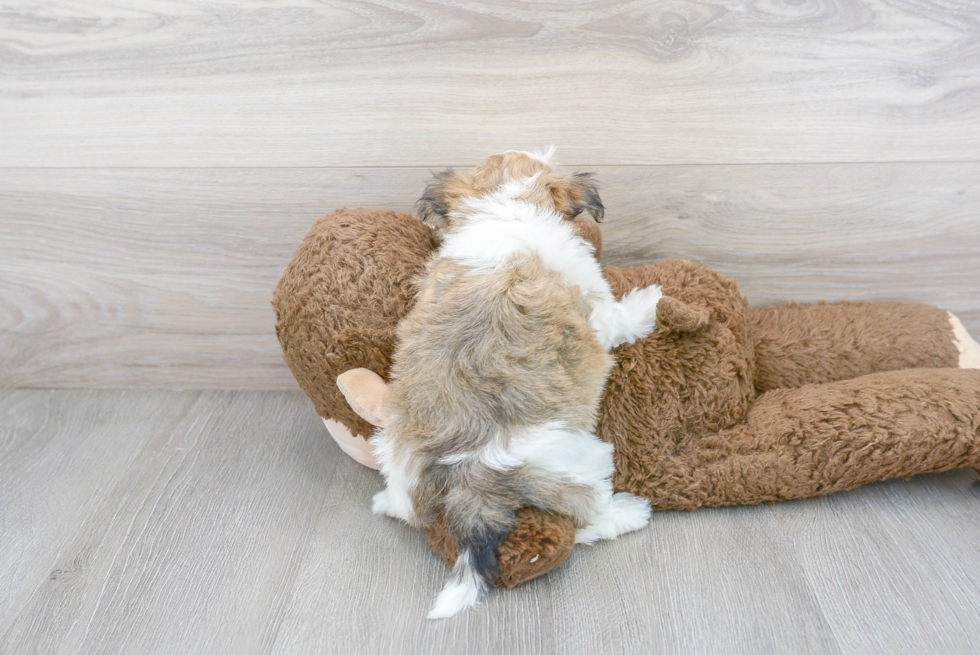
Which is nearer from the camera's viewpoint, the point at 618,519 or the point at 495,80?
the point at 618,519

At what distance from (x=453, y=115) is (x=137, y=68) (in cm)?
67

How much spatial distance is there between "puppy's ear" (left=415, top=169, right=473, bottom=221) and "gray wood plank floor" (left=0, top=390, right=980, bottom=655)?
586mm

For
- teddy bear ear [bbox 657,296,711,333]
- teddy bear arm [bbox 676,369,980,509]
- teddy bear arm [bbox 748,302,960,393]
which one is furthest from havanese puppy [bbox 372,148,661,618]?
teddy bear arm [bbox 748,302,960,393]

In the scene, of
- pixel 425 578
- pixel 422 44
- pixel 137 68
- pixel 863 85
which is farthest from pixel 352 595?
pixel 863 85

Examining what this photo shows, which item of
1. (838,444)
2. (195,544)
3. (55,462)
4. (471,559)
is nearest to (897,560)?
(838,444)

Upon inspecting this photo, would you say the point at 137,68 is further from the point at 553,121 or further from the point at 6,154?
the point at 553,121

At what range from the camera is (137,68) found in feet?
4.55

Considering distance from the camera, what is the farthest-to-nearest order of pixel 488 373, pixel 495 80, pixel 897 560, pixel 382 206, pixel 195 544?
pixel 382 206 < pixel 495 80 < pixel 195 544 < pixel 897 560 < pixel 488 373

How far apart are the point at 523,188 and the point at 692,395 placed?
0.47 metres

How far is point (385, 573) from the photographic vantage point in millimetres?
1133

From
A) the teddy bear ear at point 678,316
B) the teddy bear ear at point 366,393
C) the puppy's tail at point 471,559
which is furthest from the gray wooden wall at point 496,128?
the puppy's tail at point 471,559

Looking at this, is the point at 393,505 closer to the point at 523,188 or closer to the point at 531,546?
the point at 531,546

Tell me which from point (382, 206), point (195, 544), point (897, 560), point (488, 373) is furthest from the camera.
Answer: point (382, 206)

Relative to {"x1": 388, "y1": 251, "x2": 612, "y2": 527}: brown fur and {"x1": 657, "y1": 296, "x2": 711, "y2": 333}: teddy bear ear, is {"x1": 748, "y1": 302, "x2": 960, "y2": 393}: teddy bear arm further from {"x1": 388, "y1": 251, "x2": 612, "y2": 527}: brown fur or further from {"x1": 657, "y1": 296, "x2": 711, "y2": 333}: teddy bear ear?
{"x1": 388, "y1": 251, "x2": 612, "y2": 527}: brown fur
